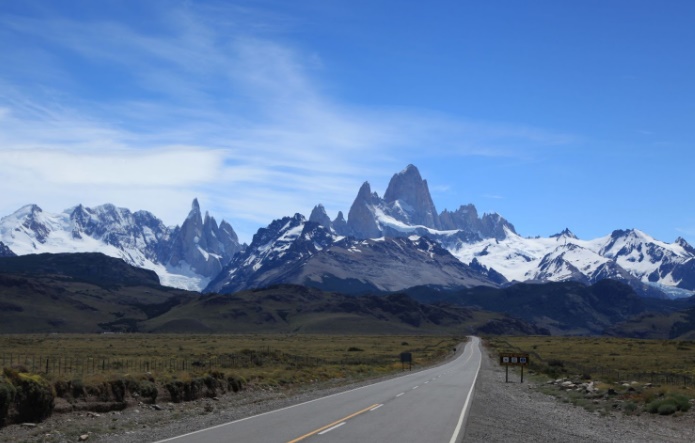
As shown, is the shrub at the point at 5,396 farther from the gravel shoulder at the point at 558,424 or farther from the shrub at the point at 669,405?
the shrub at the point at 669,405

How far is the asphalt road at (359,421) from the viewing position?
2144 cm

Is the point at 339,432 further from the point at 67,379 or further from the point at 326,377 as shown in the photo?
the point at 326,377

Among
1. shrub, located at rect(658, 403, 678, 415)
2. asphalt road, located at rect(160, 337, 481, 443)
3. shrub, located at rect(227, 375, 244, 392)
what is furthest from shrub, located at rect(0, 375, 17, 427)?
shrub, located at rect(658, 403, 678, 415)

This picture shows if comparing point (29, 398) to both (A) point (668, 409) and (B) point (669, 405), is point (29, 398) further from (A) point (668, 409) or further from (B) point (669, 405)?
(B) point (669, 405)

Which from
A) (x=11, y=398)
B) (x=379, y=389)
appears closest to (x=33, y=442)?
(x=11, y=398)

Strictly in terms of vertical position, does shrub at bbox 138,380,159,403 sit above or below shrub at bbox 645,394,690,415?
above

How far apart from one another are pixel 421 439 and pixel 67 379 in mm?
14828

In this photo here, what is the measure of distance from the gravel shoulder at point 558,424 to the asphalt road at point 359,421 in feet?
2.74

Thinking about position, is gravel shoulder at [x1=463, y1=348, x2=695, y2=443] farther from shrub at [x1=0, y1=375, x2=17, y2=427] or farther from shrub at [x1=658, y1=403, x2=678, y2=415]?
shrub at [x1=0, y1=375, x2=17, y2=427]

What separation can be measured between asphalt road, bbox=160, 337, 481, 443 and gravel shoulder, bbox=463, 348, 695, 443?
0.84 m

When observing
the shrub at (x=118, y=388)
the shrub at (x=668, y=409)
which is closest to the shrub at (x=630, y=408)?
the shrub at (x=668, y=409)

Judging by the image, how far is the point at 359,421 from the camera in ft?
84.1

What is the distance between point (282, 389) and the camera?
42.1 m

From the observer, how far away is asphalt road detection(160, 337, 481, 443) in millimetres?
21438
